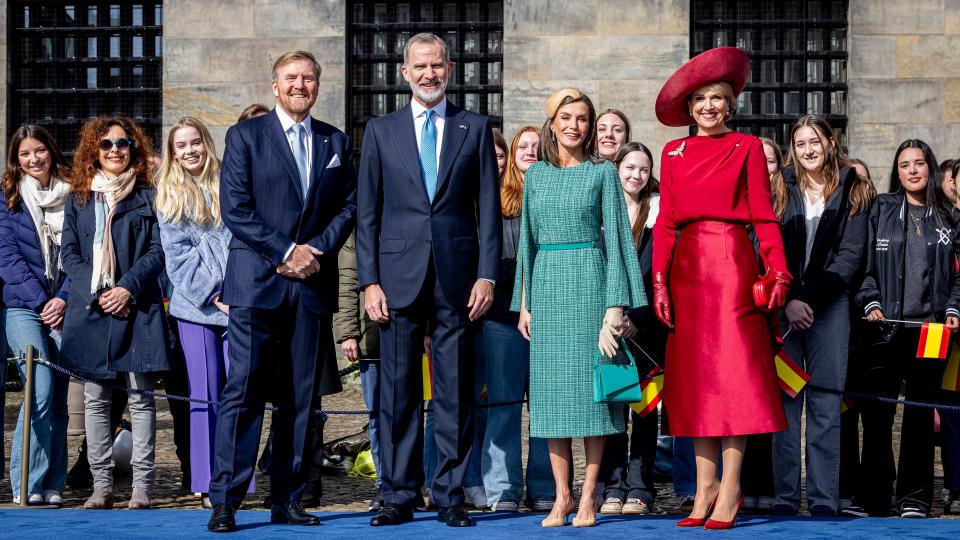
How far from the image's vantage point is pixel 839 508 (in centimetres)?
718

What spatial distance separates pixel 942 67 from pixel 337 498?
7829mm

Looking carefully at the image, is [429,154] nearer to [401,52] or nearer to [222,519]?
[222,519]

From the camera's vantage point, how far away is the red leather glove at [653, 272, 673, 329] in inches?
247

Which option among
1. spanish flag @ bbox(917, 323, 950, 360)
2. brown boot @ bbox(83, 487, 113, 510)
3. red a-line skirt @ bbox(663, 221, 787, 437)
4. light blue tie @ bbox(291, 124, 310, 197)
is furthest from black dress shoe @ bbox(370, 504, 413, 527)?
spanish flag @ bbox(917, 323, 950, 360)

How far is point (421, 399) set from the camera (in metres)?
6.37

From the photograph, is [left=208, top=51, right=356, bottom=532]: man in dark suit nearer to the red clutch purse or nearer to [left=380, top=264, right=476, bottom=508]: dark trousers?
[left=380, top=264, right=476, bottom=508]: dark trousers

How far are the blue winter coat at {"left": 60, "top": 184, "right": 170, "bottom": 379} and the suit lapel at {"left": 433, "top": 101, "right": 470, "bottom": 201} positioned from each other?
6.98 feet

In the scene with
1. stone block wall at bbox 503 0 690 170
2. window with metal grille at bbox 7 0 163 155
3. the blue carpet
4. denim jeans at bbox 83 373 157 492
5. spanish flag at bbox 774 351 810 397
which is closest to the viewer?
the blue carpet

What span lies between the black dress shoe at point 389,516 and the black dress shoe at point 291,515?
0.96ft

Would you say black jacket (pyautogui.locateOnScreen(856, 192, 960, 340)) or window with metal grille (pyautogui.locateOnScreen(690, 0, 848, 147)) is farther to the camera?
window with metal grille (pyautogui.locateOnScreen(690, 0, 848, 147))

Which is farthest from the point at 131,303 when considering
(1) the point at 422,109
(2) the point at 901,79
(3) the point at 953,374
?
(2) the point at 901,79

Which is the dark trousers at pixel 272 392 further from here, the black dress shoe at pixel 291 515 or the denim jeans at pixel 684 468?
the denim jeans at pixel 684 468

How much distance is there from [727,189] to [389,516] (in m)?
2.09

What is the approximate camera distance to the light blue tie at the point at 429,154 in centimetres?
638
